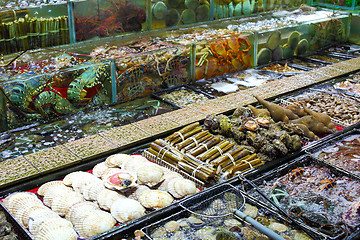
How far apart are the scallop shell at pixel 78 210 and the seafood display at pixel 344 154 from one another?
7.02 ft

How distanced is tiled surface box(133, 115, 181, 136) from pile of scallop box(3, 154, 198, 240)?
568mm

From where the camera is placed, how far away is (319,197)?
10.6 feet

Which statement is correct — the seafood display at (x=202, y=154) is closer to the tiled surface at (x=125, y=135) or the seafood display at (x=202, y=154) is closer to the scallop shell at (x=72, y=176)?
the tiled surface at (x=125, y=135)

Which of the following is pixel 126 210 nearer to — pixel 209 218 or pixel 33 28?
pixel 209 218

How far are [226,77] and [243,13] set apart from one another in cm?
233

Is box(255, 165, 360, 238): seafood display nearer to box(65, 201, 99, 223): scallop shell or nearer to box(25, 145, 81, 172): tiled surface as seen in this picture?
box(65, 201, 99, 223): scallop shell

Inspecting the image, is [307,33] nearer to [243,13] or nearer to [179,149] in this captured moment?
[243,13]

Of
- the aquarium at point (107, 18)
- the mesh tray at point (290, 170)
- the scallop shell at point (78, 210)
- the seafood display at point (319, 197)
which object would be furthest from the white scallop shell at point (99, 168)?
the aquarium at point (107, 18)

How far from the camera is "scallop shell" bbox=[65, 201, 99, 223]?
284 cm

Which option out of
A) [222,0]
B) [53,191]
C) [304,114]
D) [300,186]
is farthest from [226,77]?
[53,191]

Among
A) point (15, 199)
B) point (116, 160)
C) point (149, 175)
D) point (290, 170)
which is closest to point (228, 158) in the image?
point (290, 170)

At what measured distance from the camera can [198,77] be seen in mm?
5410

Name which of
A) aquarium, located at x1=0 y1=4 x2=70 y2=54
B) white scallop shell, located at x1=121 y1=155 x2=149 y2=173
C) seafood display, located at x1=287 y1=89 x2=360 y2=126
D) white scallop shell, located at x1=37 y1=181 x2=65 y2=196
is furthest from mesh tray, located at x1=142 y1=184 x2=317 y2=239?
aquarium, located at x1=0 y1=4 x2=70 y2=54

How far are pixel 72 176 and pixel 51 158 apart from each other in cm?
30
